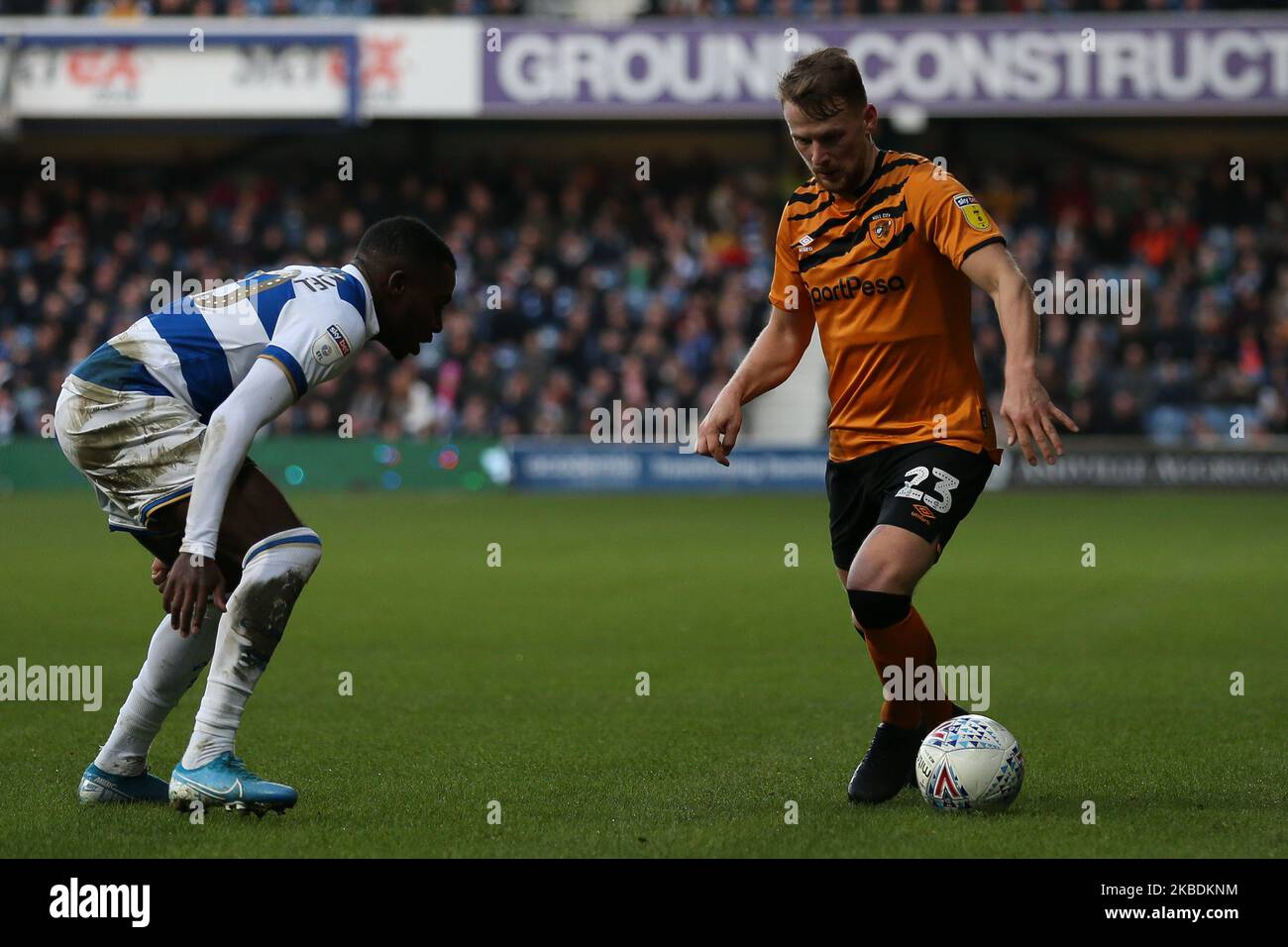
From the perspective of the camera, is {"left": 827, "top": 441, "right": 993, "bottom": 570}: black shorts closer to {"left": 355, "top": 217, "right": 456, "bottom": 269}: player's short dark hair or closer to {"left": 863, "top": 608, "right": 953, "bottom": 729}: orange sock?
{"left": 863, "top": 608, "right": 953, "bottom": 729}: orange sock

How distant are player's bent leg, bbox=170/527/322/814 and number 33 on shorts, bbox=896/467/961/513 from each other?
6.26 ft

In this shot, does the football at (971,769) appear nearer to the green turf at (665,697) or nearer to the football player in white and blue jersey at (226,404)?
the green turf at (665,697)

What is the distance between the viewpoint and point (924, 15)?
2725 centimetres

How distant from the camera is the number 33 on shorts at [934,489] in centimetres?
561

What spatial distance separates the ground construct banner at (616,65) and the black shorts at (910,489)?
21.5m

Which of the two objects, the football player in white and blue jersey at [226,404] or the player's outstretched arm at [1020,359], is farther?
the football player in white and blue jersey at [226,404]

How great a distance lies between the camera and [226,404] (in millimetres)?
5066

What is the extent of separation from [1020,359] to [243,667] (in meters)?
2.57

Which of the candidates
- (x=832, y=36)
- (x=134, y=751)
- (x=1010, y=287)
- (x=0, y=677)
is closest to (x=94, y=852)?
(x=134, y=751)

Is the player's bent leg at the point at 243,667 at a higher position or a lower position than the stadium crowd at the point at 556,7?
lower
